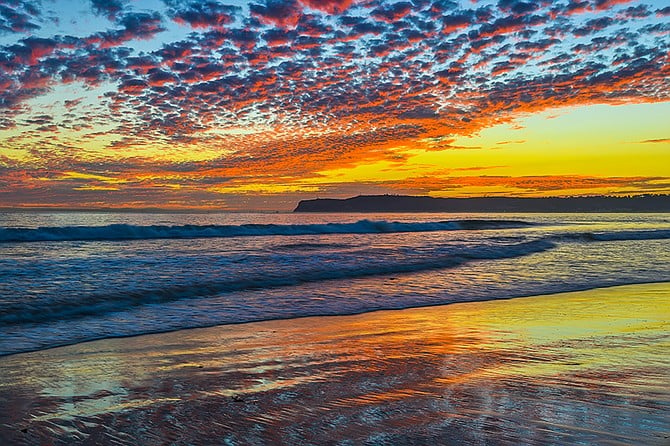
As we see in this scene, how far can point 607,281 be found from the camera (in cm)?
1302

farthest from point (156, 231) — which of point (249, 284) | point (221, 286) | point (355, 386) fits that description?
point (355, 386)

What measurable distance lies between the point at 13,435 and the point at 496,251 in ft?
67.8

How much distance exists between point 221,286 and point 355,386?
7.70 meters

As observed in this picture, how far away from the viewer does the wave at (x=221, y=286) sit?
8.43 m

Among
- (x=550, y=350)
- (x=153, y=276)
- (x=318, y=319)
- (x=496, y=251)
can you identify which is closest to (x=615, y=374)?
(x=550, y=350)

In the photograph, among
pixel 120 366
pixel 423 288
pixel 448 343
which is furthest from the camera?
pixel 423 288

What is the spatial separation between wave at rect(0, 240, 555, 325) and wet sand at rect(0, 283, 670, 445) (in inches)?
92.5

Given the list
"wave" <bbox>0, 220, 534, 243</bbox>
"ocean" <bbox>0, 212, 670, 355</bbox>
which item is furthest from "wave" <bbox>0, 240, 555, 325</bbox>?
"wave" <bbox>0, 220, 534, 243</bbox>

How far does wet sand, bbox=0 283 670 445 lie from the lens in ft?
11.5

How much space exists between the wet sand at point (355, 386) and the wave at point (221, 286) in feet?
7.71

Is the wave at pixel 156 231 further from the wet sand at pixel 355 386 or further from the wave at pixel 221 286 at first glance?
the wet sand at pixel 355 386

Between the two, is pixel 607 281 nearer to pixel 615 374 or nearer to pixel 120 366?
pixel 615 374

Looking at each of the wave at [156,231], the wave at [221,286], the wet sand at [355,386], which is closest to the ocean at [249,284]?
the wave at [221,286]

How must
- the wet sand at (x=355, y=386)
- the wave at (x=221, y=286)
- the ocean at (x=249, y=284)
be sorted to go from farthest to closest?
the wave at (x=221, y=286), the ocean at (x=249, y=284), the wet sand at (x=355, y=386)
